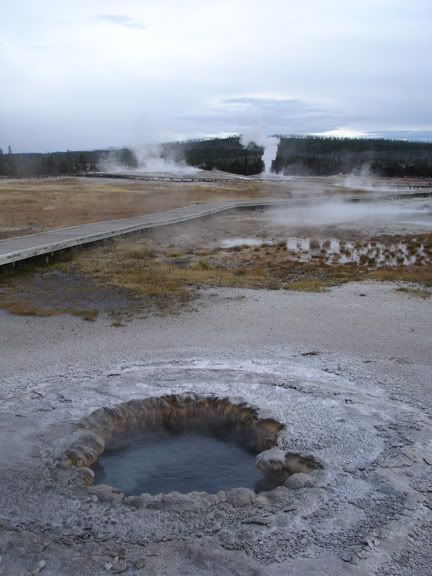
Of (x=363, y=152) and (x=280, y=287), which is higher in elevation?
(x=363, y=152)

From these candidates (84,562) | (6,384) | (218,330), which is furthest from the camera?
(218,330)

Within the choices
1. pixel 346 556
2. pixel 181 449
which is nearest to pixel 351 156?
pixel 181 449

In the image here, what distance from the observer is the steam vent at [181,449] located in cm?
421

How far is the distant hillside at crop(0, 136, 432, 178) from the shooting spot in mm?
64688

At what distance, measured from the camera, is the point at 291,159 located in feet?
247

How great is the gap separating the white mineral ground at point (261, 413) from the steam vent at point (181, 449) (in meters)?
0.15

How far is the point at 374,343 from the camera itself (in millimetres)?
6734

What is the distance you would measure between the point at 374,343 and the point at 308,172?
212 feet

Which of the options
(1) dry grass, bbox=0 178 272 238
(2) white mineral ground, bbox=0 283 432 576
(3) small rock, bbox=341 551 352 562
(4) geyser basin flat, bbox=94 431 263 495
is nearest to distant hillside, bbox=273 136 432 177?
(1) dry grass, bbox=0 178 272 238

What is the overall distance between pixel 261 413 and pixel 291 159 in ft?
240

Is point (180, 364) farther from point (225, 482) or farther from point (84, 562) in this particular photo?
point (84, 562)

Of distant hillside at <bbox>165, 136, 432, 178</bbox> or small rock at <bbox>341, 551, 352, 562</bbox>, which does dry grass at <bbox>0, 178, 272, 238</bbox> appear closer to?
small rock at <bbox>341, 551, 352, 562</bbox>

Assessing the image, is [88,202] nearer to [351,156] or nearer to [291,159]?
[291,159]

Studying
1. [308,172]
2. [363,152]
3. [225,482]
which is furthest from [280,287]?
[363,152]
